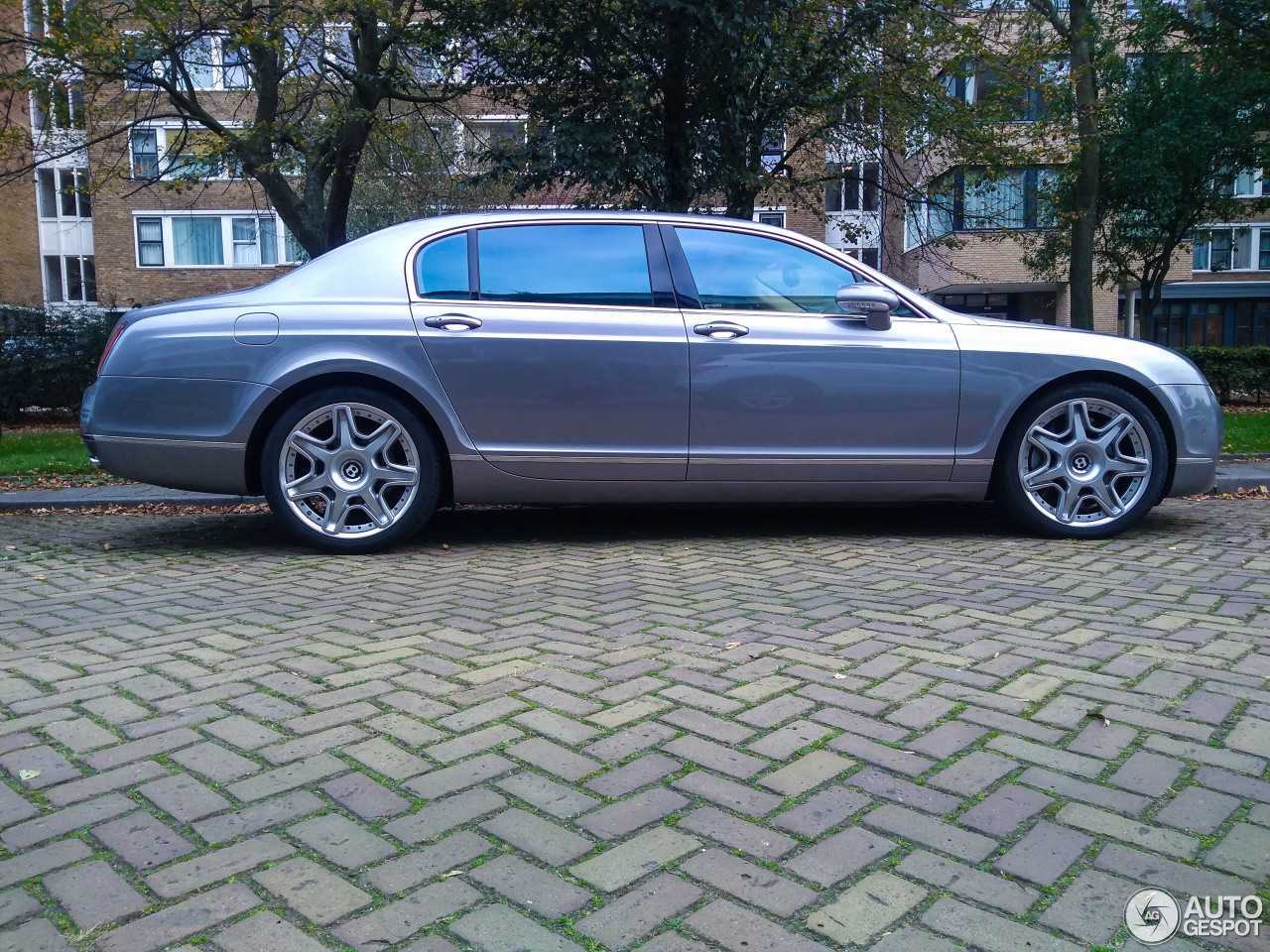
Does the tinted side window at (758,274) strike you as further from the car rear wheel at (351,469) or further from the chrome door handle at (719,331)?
the car rear wheel at (351,469)

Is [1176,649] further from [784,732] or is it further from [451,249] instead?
[451,249]

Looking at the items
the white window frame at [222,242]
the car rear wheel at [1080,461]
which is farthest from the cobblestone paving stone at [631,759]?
the white window frame at [222,242]

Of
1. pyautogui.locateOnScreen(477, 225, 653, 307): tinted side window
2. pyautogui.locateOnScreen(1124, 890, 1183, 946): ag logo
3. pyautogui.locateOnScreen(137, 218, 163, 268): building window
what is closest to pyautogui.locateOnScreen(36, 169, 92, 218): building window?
pyautogui.locateOnScreen(137, 218, 163, 268): building window

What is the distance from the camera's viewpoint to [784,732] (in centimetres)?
267

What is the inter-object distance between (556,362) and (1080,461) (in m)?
2.86

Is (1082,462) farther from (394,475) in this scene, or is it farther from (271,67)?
(271,67)

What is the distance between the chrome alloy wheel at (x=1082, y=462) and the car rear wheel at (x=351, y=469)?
3.18m

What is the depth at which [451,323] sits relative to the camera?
5.13m

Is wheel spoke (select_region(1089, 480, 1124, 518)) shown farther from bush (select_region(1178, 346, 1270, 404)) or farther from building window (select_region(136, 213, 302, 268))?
building window (select_region(136, 213, 302, 268))

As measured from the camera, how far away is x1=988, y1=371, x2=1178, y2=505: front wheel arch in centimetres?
539

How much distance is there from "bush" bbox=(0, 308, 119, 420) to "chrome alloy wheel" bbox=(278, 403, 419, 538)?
14032 millimetres

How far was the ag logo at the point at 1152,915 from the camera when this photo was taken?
1.80 meters

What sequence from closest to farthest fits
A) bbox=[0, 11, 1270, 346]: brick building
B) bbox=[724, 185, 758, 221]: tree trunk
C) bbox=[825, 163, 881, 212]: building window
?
bbox=[724, 185, 758, 221]: tree trunk → bbox=[825, 163, 881, 212]: building window → bbox=[0, 11, 1270, 346]: brick building

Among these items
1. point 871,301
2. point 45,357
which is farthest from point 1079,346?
point 45,357
